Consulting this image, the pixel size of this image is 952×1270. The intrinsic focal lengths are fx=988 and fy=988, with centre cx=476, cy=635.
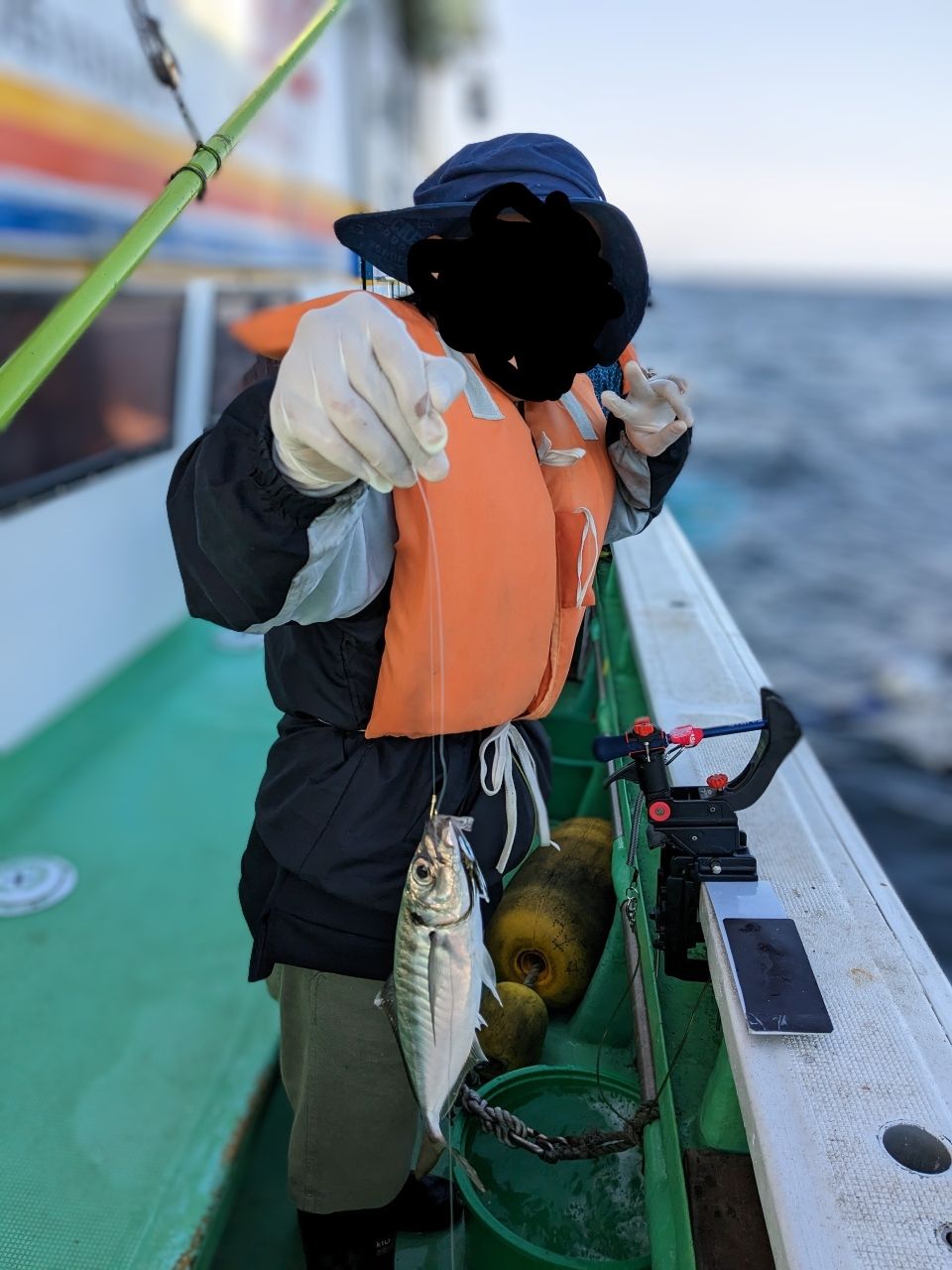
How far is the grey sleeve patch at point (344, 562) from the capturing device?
1.42 metres

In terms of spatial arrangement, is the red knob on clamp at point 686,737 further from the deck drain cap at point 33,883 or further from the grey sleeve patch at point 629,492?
the deck drain cap at point 33,883

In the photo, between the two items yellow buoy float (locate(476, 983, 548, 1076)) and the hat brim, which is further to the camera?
yellow buoy float (locate(476, 983, 548, 1076))

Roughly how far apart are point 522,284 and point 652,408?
0.50 meters

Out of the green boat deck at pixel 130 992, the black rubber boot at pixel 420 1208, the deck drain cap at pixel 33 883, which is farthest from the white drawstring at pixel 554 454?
the deck drain cap at pixel 33 883

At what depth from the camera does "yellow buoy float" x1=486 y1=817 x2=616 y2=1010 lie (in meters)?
2.82

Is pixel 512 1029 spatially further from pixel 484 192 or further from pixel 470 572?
pixel 484 192

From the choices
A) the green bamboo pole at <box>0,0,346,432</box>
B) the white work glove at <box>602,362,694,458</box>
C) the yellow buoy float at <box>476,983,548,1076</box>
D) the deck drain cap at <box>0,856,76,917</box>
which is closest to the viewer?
the green bamboo pole at <box>0,0,346,432</box>

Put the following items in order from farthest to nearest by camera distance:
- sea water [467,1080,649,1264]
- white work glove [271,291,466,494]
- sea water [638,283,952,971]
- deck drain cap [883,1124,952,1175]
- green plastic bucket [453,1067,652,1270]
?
1. sea water [638,283,952,971]
2. sea water [467,1080,649,1264]
3. green plastic bucket [453,1067,652,1270]
4. deck drain cap [883,1124,952,1175]
5. white work glove [271,291,466,494]

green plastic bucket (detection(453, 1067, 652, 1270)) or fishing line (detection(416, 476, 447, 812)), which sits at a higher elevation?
fishing line (detection(416, 476, 447, 812))

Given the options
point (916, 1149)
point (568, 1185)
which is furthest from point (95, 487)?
point (916, 1149)

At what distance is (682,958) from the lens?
1.98 meters

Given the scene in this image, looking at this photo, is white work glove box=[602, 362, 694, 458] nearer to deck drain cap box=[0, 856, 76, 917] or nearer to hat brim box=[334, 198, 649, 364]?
hat brim box=[334, 198, 649, 364]

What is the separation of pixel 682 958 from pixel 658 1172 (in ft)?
1.33

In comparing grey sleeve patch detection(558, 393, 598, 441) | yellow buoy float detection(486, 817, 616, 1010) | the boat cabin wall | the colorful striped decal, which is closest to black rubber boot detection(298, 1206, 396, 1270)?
yellow buoy float detection(486, 817, 616, 1010)
